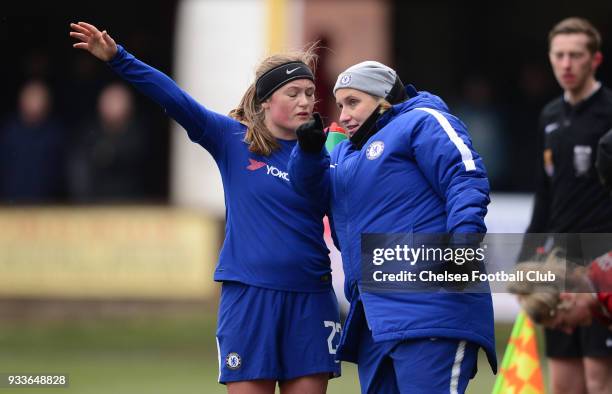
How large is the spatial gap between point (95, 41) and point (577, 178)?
130 inches

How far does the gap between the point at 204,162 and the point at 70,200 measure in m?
1.75

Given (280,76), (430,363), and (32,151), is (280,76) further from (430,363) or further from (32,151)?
(32,151)

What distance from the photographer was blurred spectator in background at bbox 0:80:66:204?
16.2 meters

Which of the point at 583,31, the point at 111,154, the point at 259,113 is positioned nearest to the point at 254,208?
the point at 259,113

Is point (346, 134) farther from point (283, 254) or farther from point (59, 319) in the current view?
point (59, 319)

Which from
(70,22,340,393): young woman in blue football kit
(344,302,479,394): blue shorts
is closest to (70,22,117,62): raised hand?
(70,22,340,393): young woman in blue football kit

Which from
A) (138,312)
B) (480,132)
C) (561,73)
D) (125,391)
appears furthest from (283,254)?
(480,132)

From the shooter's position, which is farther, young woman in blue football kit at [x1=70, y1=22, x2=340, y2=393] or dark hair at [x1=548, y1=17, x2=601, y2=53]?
dark hair at [x1=548, y1=17, x2=601, y2=53]

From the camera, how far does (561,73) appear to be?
8.55 meters

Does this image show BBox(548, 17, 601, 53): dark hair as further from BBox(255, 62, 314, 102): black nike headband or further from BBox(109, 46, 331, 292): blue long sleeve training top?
BBox(109, 46, 331, 292): blue long sleeve training top

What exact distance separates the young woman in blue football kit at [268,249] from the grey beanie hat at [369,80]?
34 centimetres

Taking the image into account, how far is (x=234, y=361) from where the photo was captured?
22.1ft

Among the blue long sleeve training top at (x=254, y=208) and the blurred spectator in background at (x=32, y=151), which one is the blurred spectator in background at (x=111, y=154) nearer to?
the blurred spectator in background at (x=32, y=151)

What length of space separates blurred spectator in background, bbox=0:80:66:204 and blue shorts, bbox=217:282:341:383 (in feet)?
31.9
